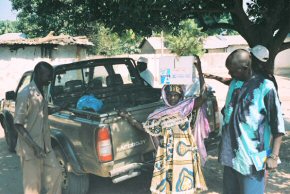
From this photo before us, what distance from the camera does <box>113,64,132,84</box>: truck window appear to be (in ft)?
21.1

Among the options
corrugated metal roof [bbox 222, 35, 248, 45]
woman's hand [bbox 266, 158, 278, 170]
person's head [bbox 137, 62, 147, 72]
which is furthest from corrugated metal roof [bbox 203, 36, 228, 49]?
woman's hand [bbox 266, 158, 278, 170]

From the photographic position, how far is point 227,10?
586 cm

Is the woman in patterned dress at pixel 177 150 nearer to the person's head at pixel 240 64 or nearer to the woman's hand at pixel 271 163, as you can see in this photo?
the person's head at pixel 240 64

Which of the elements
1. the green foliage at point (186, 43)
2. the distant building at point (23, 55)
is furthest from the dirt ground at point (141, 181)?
the green foliage at point (186, 43)

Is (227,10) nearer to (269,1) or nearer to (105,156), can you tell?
→ (269,1)

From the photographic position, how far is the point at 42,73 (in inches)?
153

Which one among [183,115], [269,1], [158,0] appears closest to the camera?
[183,115]

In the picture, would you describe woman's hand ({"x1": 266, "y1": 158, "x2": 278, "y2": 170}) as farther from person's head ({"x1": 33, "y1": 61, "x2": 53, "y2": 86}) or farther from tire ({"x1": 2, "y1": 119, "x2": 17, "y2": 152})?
tire ({"x1": 2, "y1": 119, "x2": 17, "y2": 152})

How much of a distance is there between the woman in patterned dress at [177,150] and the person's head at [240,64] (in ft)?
2.48

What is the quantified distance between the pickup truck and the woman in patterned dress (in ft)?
2.19

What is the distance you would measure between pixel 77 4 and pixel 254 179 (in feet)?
13.8

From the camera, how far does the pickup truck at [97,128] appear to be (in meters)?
4.19

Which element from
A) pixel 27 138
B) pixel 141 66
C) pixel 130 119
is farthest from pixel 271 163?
pixel 141 66

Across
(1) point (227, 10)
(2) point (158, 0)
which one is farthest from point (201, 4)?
(2) point (158, 0)
